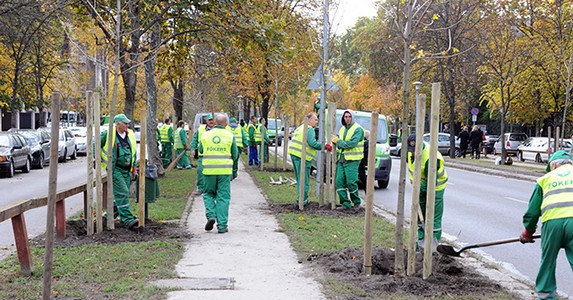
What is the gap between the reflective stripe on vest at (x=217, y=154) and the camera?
10.4 metres

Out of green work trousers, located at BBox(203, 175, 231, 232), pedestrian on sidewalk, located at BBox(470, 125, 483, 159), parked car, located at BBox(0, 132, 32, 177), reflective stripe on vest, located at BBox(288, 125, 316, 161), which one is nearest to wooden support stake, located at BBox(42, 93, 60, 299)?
green work trousers, located at BBox(203, 175, 231, 232)

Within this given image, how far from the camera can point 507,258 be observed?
370 inches

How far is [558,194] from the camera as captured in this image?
5.70 metres

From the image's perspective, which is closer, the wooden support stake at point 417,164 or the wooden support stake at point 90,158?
the wooden support stake at point 417,164

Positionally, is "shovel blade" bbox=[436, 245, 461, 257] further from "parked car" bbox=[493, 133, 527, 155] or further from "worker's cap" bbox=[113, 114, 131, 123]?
"parked car" bbox=[493, 133, 527, 155]

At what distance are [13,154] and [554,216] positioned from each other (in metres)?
21.1

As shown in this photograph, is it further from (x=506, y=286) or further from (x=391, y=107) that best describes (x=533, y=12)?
(x=391, y=107)

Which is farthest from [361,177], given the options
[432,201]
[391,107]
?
[391,107]

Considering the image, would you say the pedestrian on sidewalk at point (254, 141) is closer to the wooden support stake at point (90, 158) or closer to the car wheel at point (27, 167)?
the car wheel at point (27, 167)

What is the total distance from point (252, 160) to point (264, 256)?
19807 mm

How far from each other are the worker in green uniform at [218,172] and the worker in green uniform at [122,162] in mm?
1071

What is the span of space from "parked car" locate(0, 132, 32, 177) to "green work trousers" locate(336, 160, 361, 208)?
13.8 metres

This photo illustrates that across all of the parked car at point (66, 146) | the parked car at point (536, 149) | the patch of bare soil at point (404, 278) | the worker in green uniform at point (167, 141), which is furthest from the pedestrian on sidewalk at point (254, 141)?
the patch of bare soil at point (404, 278)

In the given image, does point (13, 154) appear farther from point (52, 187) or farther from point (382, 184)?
point (52, 187)
